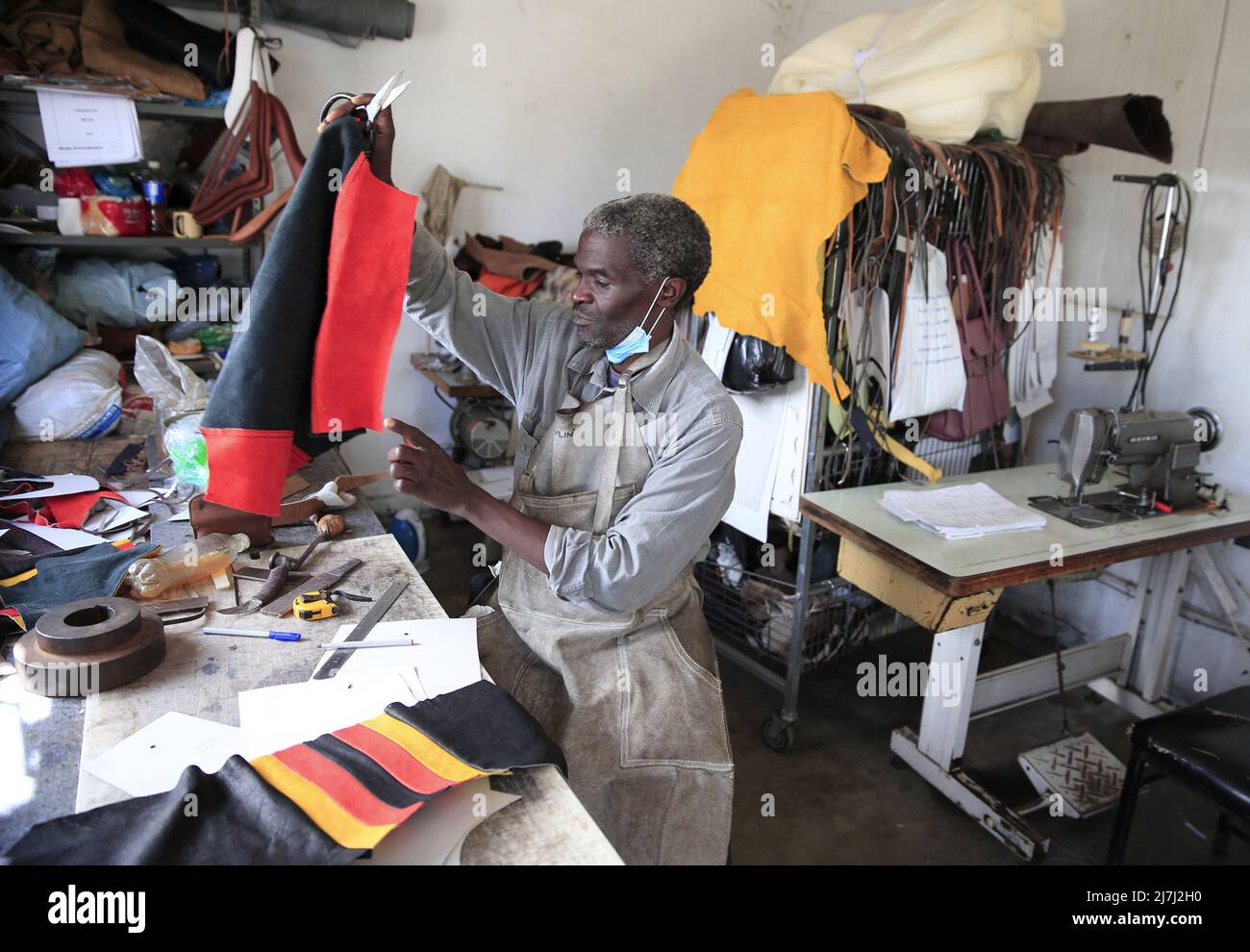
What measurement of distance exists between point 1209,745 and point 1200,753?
2.1 inches

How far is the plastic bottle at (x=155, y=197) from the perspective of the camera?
3293 millimetres

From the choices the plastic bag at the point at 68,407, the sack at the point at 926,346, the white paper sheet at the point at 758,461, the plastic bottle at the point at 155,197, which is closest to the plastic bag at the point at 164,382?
the plastic bag at the point at 68,407

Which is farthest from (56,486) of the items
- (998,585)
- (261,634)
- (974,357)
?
(974,357)

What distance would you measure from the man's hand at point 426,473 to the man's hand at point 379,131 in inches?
18.6

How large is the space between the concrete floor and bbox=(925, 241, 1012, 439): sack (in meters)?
1.08

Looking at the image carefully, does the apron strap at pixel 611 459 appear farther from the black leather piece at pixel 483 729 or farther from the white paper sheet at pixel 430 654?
the black leather piece at pixel 483 729

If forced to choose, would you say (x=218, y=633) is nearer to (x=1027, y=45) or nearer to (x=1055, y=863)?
(x=1055, y=863)

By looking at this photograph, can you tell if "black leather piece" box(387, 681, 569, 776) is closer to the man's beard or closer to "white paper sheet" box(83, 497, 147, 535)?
the man's beard

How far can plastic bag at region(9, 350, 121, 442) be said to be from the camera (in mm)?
2764

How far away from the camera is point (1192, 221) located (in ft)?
11.0

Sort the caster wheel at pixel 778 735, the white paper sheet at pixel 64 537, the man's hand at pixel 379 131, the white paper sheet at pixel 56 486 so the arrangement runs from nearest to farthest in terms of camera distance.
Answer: the man's hand at pixel 379 131 → the white paper sheet at pixel 64 537 → the white paper sheet at pixel 56 486 → the caster wheel at pixel 778 735

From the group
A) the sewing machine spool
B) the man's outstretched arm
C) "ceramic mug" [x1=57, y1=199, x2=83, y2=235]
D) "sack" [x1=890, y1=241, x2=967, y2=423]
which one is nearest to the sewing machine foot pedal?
"sack" [x1=890, y1=241, x2=967, y2=423]

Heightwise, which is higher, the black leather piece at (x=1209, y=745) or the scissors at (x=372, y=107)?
the scissors at (x=372, y=107)
